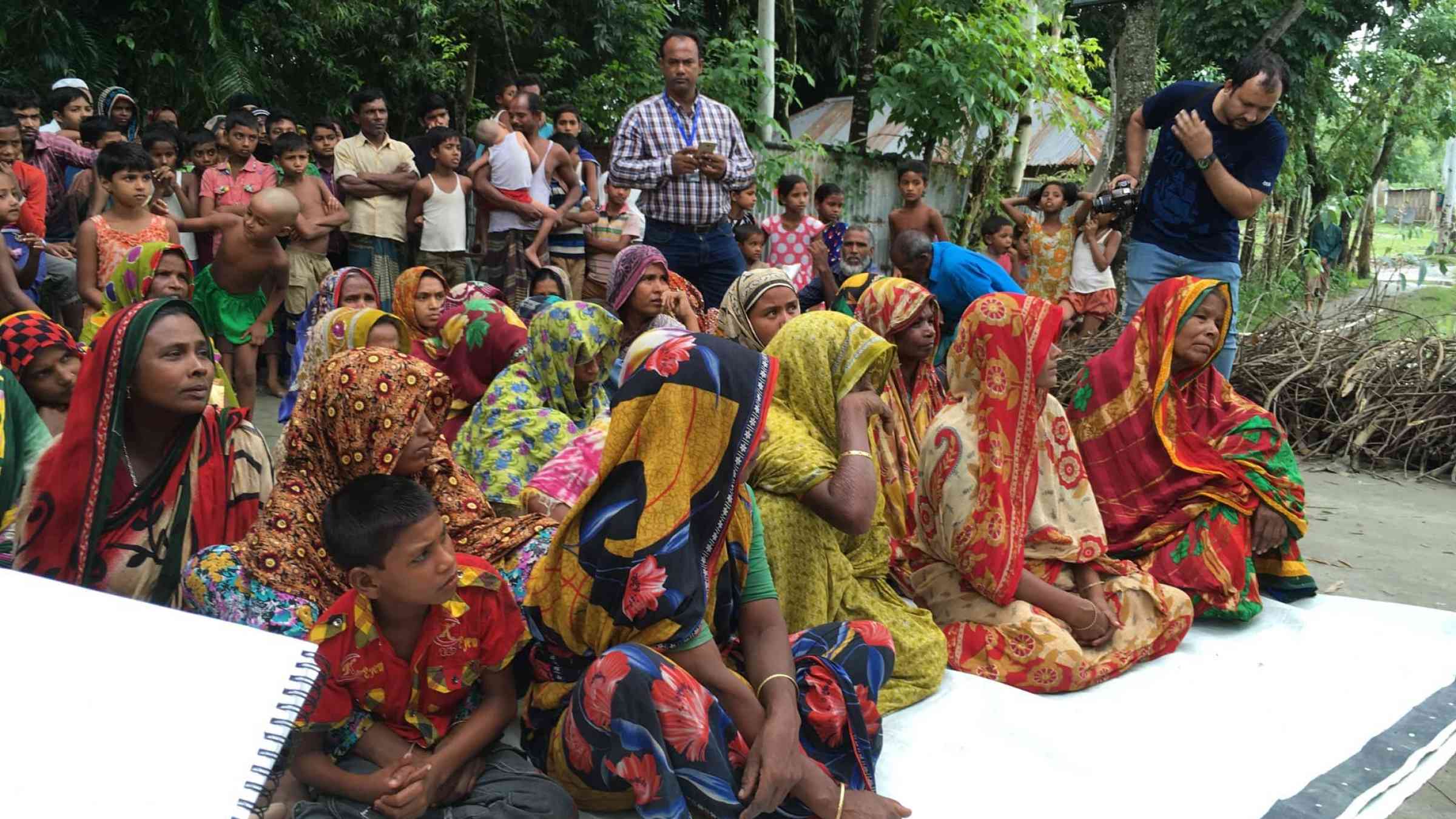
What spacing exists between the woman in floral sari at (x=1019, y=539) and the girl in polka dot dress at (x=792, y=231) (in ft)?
15.4

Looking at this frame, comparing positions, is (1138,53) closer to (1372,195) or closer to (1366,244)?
(1372,195)

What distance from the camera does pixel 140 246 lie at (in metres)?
4.83

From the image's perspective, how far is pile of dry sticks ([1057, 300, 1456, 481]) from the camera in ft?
21.2

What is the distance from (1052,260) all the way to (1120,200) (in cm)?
381

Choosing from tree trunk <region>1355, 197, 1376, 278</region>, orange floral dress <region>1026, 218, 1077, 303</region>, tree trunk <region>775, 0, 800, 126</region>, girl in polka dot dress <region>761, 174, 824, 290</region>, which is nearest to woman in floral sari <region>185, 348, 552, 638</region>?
girl in polka dot dress <region>761, 174, 824, 290</region>

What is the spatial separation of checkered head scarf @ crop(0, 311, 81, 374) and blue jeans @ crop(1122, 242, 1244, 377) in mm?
4051

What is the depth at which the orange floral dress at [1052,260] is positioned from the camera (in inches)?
353

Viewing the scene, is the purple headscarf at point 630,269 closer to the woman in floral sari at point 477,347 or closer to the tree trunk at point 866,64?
the woman in floral sari at point 477,347

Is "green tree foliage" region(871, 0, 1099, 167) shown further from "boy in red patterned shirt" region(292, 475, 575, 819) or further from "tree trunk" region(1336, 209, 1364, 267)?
"tree trunk" region(1336, 209, 1364, 267)

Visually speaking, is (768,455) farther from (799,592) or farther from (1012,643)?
(1012,643)

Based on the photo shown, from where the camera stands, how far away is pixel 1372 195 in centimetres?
1873

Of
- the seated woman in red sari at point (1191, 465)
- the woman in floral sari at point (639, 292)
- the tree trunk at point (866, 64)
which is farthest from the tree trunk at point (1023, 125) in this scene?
the seated woman in red sari at point (1191, 465)

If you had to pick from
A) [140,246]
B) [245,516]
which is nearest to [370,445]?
[245,516]

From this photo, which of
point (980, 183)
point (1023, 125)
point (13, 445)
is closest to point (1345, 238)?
point (1023, 125)
